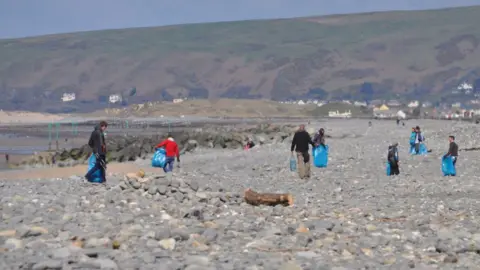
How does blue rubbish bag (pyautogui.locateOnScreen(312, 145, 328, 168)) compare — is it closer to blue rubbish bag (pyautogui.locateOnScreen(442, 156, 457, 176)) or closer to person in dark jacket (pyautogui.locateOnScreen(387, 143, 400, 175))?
person in dark jacket (pyautogui.locateOnScreen(387, 143, 400, 175))

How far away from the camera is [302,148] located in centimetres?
2092

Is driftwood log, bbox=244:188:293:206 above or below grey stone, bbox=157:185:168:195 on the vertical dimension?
below

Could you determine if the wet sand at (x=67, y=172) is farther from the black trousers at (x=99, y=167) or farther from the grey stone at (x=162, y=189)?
the grey stone at (x=162, y=189)

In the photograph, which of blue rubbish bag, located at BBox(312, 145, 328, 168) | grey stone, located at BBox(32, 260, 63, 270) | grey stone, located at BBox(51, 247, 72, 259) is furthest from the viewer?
blue rubbish bag, located at BBox(312, 145, 328, 168)

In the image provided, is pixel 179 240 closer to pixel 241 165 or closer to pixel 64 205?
pixel 64 205

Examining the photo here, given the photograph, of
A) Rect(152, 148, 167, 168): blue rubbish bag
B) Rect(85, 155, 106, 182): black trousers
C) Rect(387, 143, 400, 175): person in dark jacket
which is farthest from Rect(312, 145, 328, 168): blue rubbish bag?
Rect(85, 155, 106, 182): black trousers

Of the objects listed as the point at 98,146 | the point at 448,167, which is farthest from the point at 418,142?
the point at 98,146

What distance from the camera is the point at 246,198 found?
14914 millimetres

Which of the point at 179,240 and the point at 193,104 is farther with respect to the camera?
the point at 193,104

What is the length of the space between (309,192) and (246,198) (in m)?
3.84

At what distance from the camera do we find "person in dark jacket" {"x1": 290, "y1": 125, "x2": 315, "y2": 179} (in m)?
20.8

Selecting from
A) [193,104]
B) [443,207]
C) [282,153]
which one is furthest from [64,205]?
[193,104]

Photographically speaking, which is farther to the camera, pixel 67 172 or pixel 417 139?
pixel 417 139

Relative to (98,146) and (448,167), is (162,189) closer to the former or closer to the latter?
(98,146)
